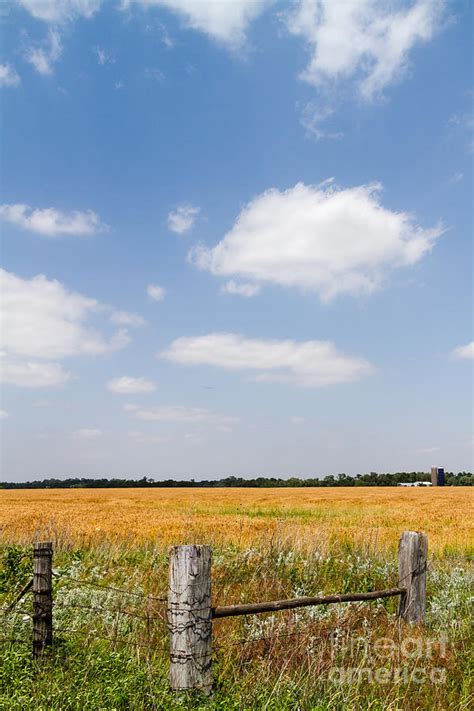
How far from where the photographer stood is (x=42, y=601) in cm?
573

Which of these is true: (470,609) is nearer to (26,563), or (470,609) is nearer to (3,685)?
(3,685)

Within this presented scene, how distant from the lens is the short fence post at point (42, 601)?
18.5ft

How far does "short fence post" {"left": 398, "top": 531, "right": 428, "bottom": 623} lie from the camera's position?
273 inches

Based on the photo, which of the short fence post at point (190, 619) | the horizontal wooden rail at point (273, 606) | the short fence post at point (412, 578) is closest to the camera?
the short fence post at point (190, 619)

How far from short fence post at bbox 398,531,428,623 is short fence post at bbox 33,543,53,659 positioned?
12.6 feet

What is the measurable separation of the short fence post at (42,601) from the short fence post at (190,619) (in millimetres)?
1566

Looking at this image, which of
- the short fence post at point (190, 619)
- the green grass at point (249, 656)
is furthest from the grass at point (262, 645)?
the short fence post at point (190, 619)

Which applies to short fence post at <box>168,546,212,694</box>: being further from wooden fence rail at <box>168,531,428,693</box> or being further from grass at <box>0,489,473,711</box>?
grass at <box>0,489,473,711</box>

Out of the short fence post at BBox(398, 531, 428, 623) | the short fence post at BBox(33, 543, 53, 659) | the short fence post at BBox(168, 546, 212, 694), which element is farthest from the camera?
the short fence post at BBox(398, 531, 428, 623)

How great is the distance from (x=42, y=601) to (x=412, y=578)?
158 inches

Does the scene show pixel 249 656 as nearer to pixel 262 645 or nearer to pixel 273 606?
pixel 262 645

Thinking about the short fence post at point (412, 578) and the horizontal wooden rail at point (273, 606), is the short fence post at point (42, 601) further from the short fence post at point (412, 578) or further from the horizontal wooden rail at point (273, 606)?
the short fence post at point (412, 578)

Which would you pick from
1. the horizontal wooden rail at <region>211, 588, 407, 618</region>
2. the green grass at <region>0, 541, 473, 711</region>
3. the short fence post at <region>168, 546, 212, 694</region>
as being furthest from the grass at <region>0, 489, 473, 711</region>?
the horizontal wooden rail at <region>211, 588, 407, 618</region>

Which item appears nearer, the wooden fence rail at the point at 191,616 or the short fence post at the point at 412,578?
the wooden fence rail at the point at 191,616
